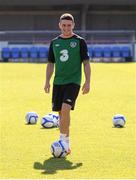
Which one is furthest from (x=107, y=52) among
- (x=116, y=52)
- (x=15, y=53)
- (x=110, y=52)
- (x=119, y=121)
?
(x=119, y=121)

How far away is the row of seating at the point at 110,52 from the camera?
1495 inches

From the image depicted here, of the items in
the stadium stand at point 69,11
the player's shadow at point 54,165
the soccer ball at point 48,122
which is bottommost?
the player's shadow at point 54,165

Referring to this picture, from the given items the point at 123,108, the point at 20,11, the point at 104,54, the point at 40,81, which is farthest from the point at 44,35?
the point at 123,108

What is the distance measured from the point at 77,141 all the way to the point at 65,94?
4.59 feet

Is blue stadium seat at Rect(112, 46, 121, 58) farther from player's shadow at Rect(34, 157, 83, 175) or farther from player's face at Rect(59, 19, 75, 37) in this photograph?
player's shadow at Rect(34, 157, 83, 175)

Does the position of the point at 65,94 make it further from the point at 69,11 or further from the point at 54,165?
the point at 69,11

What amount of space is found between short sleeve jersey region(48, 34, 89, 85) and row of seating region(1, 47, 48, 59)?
29.6m

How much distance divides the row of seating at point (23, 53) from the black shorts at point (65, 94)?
29.6 m

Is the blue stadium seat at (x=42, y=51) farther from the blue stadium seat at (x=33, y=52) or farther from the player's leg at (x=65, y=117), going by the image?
the player's leg at (x=65, y=117)

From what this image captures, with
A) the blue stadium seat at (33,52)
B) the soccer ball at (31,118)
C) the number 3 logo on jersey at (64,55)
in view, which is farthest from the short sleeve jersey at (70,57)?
the blue stadium seat at (33,52)

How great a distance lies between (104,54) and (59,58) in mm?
30081

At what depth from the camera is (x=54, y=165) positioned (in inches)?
295

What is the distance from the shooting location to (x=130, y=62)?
37594 mm

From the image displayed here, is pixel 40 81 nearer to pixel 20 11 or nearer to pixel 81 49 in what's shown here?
pixel 81 49
